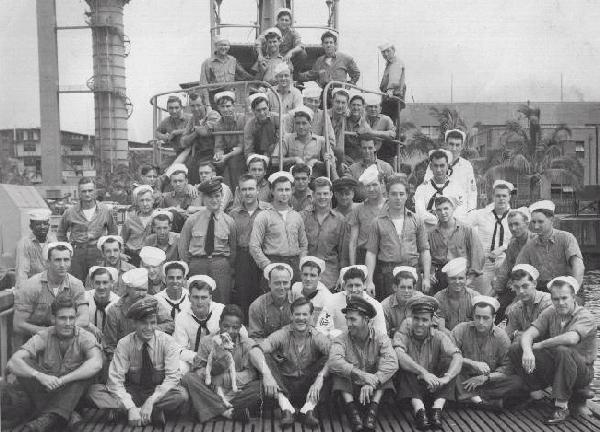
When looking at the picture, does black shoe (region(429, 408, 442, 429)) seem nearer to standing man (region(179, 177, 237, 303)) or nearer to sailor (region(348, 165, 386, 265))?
sailor (region(348, 165, 386, 265))

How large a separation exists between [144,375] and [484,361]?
3071 millimetres

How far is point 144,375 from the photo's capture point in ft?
20.3

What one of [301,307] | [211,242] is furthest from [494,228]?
[211,242]

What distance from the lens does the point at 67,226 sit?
829 centimetres

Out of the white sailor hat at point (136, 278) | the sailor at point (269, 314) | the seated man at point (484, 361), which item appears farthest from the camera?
the sailor at point (269, 314)

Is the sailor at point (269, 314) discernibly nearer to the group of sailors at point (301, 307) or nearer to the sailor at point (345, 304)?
the group of sailors at point (301, 307)

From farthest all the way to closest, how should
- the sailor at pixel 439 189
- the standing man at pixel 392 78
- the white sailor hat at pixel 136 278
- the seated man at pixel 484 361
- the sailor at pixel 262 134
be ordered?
the standing man at pixel 392 78 < the sailor at pixel 262 134 < the sailor at pixel 439 189 < the white sailor hat at pixel 136 278 < the seated man at pixel 484 361

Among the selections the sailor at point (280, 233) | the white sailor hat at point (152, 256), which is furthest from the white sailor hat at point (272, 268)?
the white sailor hat at point (152, 256)

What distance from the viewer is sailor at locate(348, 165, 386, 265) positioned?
749 cm

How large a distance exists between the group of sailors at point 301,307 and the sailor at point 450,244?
0.01m

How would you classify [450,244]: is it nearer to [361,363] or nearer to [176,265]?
[361,363]

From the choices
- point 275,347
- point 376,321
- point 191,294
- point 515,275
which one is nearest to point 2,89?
point 191,294

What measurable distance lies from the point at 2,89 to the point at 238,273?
12.3 ft

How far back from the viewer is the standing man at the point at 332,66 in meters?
10.9
